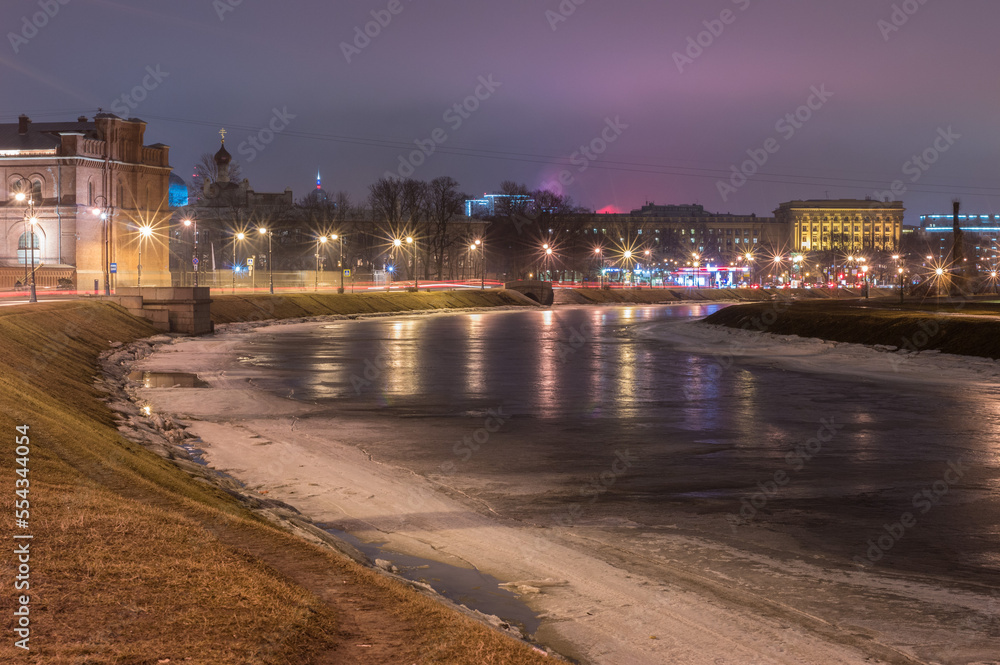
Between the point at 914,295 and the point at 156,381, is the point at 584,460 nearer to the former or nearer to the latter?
the point at 156,381

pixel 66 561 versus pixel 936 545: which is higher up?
pixel 66 561

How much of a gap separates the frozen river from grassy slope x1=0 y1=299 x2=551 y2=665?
68.8 inches

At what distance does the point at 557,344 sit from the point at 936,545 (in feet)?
128

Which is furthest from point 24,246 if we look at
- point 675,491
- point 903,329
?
point 675,491

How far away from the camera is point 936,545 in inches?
484

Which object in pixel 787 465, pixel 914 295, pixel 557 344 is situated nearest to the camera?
pixel 787 465

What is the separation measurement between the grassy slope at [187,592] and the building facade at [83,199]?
282 ft

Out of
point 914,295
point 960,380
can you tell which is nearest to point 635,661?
point 960,380

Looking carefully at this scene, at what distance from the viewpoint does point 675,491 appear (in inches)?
605

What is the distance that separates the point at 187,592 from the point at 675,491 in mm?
9164

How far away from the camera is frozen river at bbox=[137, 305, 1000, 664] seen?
9.55m

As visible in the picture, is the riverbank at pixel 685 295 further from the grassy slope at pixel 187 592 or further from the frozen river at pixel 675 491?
the grassy slope at pixel 187 592

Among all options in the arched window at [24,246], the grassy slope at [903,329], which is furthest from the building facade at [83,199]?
the grassy slope at [903,329]

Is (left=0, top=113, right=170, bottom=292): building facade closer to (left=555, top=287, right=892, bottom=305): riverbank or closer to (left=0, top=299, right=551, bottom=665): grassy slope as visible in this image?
(left=555, top=287, right=892, bottom=305): riverbank
